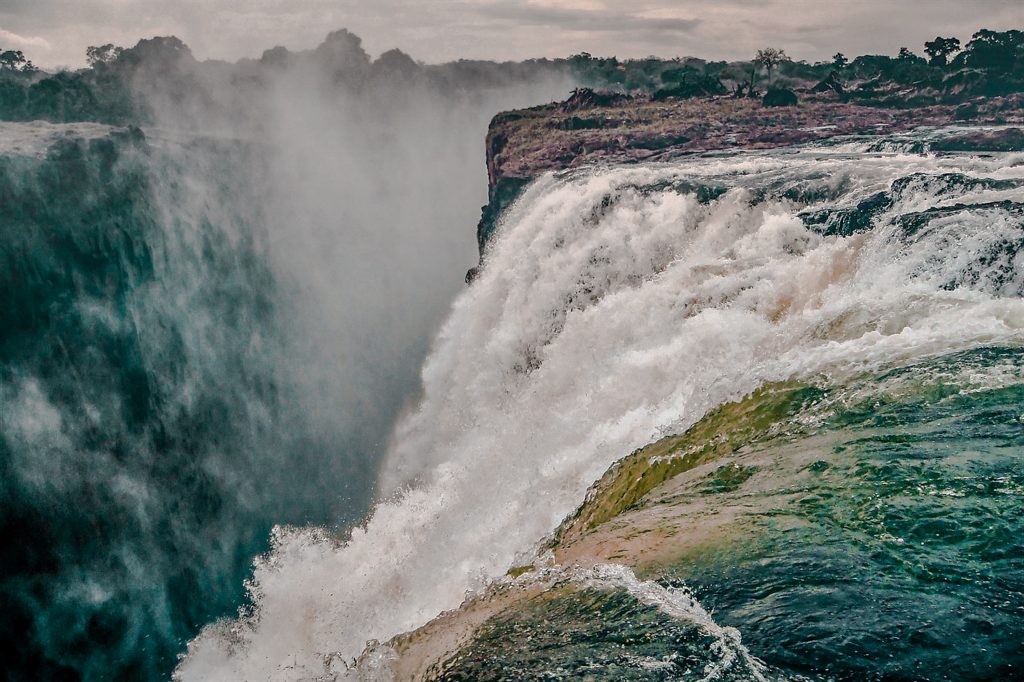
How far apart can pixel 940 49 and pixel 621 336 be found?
213 ft

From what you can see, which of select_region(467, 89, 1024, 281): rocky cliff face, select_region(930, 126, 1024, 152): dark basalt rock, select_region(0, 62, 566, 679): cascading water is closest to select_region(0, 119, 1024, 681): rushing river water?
select_region(0, 62, 566, 679): cascading water

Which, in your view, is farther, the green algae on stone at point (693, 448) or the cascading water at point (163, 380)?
the cascading water at point (163, 380)

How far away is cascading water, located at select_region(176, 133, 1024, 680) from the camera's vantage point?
14293mm

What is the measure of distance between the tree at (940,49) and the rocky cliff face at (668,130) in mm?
12628

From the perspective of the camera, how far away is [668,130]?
53.9 meters

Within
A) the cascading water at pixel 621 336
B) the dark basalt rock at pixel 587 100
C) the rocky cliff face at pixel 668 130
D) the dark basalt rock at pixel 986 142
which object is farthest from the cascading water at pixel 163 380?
the dark basalt rock at pixel 986 142

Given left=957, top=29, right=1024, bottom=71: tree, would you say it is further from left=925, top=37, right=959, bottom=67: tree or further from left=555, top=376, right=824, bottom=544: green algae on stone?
left=555, top=376, right=824, bottom=544: green algae on stone

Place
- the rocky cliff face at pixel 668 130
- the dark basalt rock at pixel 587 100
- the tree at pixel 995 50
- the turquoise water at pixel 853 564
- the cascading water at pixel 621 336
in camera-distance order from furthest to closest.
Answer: the dark basalt rock at pixel 587 100 < the tree at pixel 995 50 < the rocky cliff face at pixel 668 130 < the cascading water at pixel 621 336 < the turquoise water at pixel 853 564

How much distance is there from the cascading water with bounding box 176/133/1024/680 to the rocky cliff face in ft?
37.5

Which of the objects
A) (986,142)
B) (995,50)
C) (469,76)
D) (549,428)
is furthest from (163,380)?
(469,76)

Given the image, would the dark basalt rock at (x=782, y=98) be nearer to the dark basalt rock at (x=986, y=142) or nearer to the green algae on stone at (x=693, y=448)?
the dark basalt rock at (x=986, y=142)

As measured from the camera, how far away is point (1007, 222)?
53.0ft

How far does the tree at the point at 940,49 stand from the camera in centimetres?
6906

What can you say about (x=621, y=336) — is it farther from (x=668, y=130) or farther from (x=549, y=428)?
(x=668, y=130)
